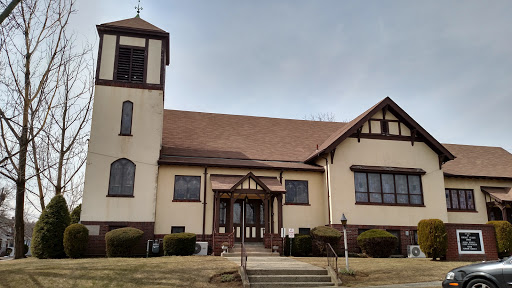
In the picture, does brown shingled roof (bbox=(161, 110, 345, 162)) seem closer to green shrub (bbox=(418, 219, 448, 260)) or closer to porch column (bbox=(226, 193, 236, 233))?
porch column (bbox=(226, 193, 236, 233))

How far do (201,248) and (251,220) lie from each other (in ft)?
11.6

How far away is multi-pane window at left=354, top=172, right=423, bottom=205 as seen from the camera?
925 inches

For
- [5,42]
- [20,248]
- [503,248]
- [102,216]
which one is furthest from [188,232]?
[503,248]

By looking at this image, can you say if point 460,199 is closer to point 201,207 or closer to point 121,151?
point 201,207

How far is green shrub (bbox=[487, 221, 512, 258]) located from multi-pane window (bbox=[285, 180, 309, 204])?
9.50 metres

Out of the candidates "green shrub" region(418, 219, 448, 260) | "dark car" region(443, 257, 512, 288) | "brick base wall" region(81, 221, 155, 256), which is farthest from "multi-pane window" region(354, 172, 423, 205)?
"dark car" region(443, 257, 512, 288)

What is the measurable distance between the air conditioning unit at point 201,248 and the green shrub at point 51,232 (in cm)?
642

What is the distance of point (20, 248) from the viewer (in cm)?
2100

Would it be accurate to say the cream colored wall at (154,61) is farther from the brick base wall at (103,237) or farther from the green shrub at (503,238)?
the green shrub at (503,238)

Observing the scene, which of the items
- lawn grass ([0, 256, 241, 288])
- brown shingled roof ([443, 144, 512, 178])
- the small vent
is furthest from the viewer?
brown shingled roof ([443, 144, 512, 178])

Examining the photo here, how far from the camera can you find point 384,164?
78.9ft

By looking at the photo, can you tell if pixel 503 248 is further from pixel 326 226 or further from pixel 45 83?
pixel 45 83

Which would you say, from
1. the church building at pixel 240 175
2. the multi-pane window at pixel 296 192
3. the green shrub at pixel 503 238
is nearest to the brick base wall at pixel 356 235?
the church building at pixel 240 175

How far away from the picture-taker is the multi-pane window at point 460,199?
85.2ft
